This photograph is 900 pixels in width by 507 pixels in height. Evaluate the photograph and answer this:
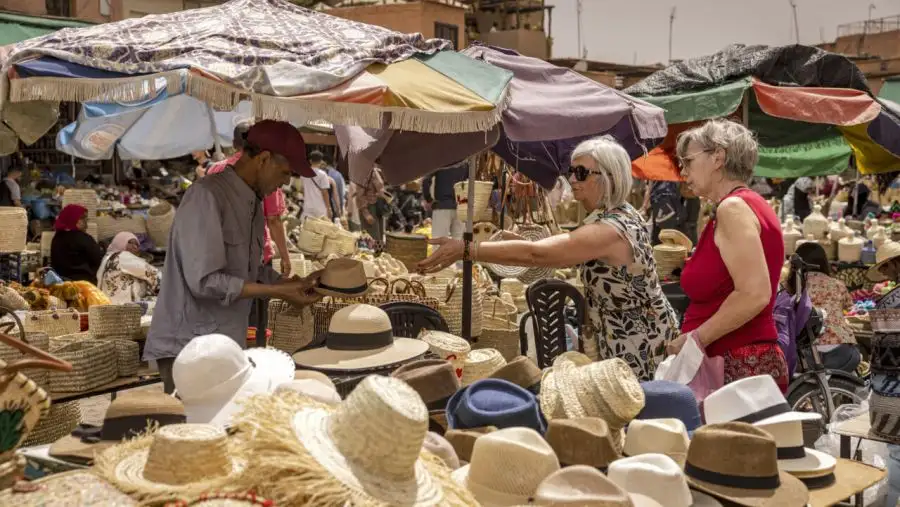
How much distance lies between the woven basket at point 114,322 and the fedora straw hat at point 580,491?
3709mm

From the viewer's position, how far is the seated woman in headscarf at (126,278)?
7.57 metres

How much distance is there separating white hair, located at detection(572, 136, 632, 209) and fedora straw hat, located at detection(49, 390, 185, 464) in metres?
2.13

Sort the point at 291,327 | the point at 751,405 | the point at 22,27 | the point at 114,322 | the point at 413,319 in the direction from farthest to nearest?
the point at 22,27, the point at 291,327, the point at 114,322, the point at 413,319, the point at 751,405

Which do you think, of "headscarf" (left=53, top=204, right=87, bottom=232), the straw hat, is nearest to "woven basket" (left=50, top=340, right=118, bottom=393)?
the straw hat

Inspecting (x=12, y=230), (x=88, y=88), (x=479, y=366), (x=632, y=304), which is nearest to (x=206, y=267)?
(x=88, y=88)

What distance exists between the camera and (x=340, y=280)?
14.7ft

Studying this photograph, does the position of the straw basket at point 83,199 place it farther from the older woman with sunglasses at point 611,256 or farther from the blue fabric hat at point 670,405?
the blue fabric hat at point 670,405

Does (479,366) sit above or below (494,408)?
below

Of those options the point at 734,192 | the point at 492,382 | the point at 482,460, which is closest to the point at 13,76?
the point at 492,382

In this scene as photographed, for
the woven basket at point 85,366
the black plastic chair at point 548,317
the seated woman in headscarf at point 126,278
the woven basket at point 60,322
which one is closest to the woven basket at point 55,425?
the woven basket at point 85,366

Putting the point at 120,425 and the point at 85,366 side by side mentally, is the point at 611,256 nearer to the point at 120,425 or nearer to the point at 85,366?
the point at 120,425

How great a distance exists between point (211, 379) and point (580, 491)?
1.14m

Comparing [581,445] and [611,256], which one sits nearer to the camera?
[581,445]

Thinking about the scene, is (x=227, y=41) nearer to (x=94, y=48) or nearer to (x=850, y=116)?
(x=94, y=48)
